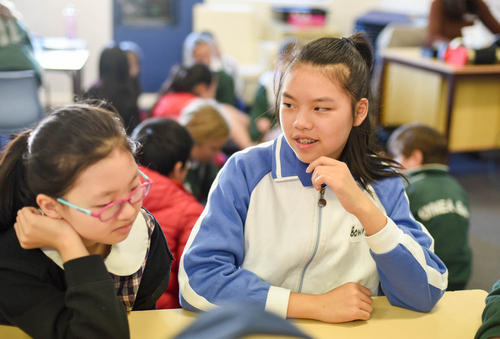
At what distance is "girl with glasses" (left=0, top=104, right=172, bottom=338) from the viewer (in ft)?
3.07

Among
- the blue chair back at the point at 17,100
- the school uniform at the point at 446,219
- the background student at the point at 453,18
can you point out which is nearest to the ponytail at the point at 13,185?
the school uniform at the point at 446,219

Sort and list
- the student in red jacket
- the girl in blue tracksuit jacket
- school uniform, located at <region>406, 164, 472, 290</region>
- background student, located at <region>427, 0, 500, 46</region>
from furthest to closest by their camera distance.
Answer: background student, located at <region>427, 0, 500, 46</region>
school uniform, located at <region>406, 164, 472, 290</region>
the student in red jacket
the girl in blue tracksuit jacket

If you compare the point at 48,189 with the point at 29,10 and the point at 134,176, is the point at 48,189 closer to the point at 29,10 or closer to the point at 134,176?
the point at 134,176

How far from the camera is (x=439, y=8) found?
14.9 ft

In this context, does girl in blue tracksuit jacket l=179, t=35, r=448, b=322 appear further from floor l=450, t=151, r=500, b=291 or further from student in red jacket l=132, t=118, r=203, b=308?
floor l=450, t=151, r=500, b=291

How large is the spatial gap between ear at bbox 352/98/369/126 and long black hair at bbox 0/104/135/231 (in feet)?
1.57

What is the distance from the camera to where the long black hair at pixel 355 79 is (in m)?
1.14

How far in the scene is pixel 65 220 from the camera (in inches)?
39.0

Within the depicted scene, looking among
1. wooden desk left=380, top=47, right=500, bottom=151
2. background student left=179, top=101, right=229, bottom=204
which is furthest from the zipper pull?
wooden desk left=380, top=47, right=500, bottom=151

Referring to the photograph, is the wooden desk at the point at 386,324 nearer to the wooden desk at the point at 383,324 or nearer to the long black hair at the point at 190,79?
the wooden desk at the point at 383,324

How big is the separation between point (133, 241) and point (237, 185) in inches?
9.2

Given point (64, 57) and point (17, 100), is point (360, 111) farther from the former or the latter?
point (64, 57)

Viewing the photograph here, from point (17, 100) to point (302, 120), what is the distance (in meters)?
2.43

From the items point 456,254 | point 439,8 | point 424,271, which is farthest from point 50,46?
point 424,271
